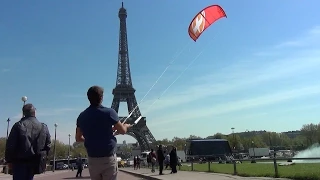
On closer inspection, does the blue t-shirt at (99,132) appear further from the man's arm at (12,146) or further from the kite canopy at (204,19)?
the kite canopy at (204,19)

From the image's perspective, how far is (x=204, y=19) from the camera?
47.9 ft

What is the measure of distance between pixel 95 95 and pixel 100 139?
68 centimetres

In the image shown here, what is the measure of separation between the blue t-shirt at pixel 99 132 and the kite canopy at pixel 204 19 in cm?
1041

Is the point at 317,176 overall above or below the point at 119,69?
below

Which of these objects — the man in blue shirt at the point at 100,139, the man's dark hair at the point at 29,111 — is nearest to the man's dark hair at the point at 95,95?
the man in blue shirt at the point at 100,139

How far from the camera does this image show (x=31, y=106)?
18.1 ft

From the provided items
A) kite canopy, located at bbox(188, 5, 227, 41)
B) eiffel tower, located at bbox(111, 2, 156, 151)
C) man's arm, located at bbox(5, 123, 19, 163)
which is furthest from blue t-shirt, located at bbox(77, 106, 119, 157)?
eiffel tower, located at bbox(111, 2, 156, 151)

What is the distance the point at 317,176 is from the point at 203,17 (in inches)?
306

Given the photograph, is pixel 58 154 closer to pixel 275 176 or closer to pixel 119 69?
pixel 119 69

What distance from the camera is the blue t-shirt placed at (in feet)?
15.3

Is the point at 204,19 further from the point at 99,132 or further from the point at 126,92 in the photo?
the point at 126,92

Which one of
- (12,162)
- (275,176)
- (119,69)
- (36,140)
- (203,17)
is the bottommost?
(275,176)

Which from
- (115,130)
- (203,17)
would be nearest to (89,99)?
(115,130)

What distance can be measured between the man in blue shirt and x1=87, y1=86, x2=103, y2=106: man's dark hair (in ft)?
0.31
